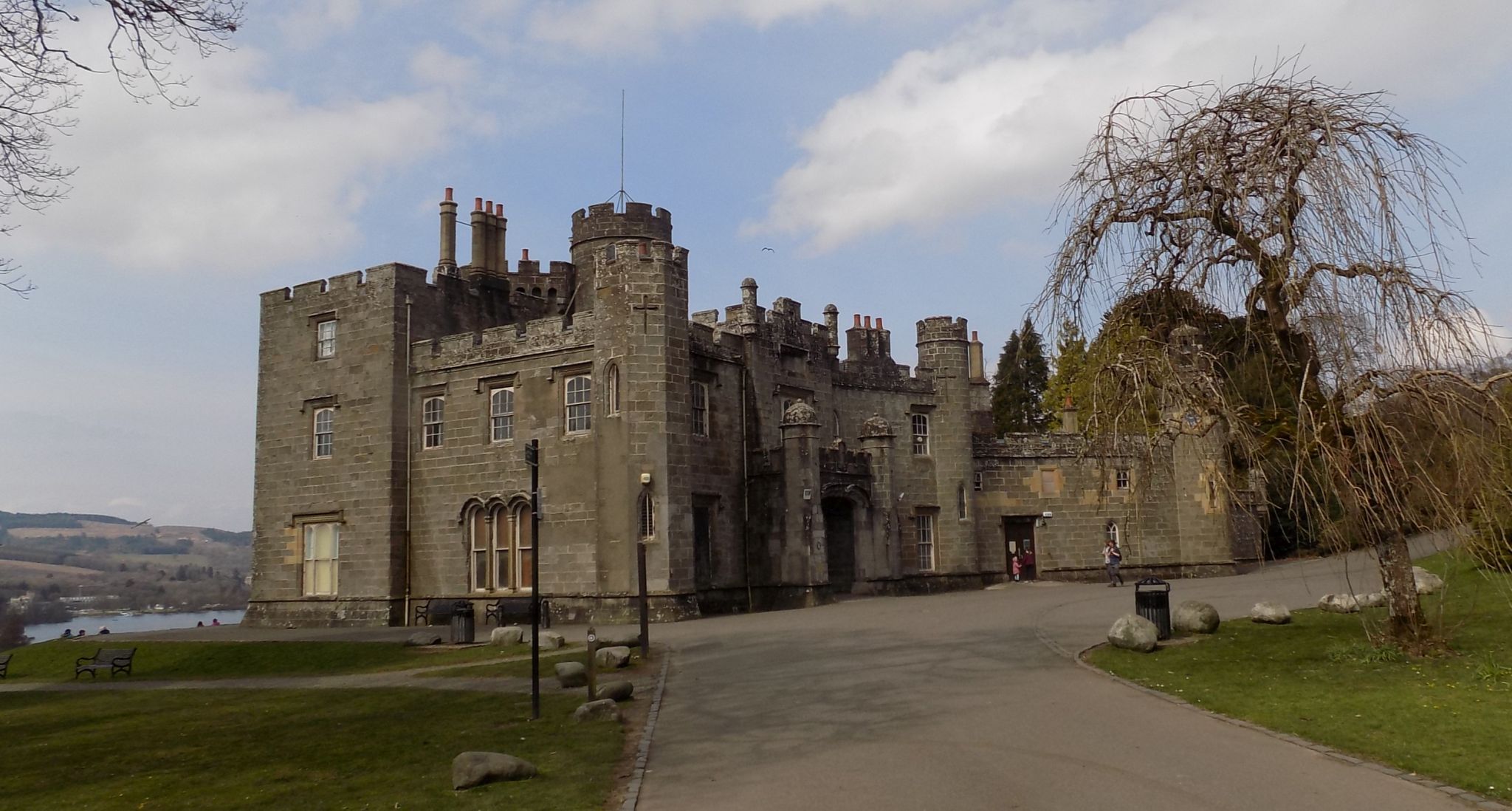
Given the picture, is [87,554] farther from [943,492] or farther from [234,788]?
[234,788]

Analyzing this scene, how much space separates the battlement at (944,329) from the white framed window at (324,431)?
19.4 meters

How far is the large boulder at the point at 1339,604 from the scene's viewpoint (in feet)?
64.7

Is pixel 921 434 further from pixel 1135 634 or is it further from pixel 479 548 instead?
pixel 1135 634

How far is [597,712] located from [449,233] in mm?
25373

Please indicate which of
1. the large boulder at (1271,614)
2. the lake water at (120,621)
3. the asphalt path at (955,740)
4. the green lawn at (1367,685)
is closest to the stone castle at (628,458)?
the large boulder at (1271,614)

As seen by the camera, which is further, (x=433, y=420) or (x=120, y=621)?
(x=120, y=621)

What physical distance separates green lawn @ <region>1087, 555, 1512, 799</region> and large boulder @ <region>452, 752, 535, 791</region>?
24.5 feet

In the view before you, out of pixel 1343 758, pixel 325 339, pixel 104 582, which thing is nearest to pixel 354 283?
pixel 325 339

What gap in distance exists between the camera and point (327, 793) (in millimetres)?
9758

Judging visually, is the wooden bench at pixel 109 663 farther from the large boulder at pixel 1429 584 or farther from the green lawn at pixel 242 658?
the large boulder at pixel 1429 584

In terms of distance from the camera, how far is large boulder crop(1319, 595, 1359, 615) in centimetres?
1973

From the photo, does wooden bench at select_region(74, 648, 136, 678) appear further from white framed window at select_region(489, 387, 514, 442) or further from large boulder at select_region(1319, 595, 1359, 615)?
large boulder at select_region(1319, 595, 1359, 615)

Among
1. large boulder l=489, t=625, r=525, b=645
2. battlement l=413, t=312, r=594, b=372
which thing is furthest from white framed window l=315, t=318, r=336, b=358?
large boulder l=489, t=625, r=525, b=645

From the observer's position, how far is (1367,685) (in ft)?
41.4
